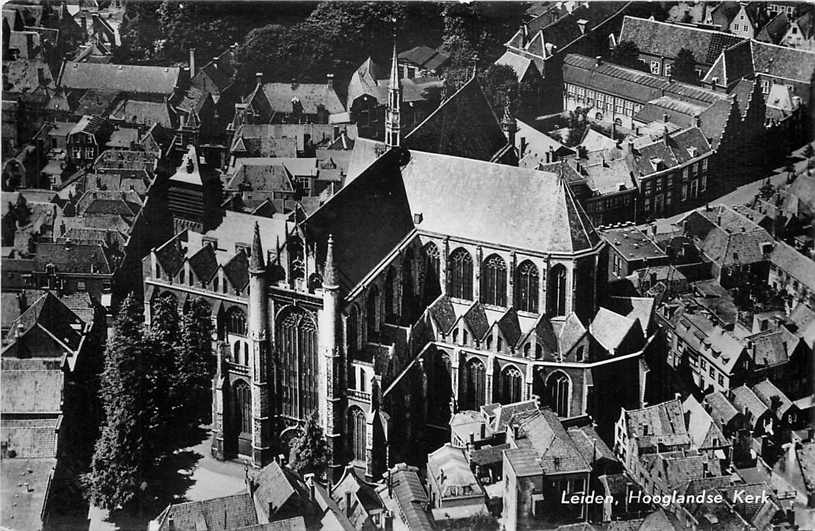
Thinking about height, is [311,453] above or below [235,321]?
below

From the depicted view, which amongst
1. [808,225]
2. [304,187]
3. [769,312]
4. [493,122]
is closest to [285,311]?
[304,187]

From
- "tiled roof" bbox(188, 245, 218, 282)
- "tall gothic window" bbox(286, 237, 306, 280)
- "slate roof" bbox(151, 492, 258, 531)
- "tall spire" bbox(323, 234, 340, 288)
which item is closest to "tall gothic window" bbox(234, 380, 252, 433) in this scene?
"tall gothic window" bbox(286, 237, 306, 280)

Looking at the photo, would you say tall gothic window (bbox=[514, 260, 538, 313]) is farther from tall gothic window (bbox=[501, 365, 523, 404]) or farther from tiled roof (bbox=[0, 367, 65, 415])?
tiled roof (bbox=[0, 367, 65, 415])

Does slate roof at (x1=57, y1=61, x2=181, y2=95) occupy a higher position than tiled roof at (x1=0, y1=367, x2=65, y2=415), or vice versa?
slate roof at (x1=57, y1=61, x2=181, y2=95)

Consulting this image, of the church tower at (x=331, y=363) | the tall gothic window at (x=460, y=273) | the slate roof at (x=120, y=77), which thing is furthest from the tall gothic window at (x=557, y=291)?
the slate roof at (x=120, y=77)

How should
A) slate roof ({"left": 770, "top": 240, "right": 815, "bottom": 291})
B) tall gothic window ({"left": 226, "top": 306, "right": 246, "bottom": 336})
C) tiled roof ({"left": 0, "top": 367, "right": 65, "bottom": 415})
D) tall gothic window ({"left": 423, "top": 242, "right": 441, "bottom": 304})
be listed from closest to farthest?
tiled roof ({"left": 0, "top": 367, "right": 65, "bottom": 415})
tall gothic window ({"left": 226, "top": 306, "right": 246, "bottom": 336})
tall gothic window ({"left": 423, "top": 242, "right": 441, "bottom": 304})
slate roof ({"left": 770, "top": 240, "right": 815, "bottom": 291})

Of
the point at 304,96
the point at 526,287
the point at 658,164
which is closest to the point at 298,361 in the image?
the point at 526,287

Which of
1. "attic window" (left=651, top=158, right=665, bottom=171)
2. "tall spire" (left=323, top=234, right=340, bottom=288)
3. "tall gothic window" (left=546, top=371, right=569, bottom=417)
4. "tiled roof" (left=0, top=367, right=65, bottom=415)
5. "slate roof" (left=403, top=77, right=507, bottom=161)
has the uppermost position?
"slate roof" (left=403, top=77, right=507, bottom=161)

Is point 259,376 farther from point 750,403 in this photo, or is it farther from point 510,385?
point 750,403
